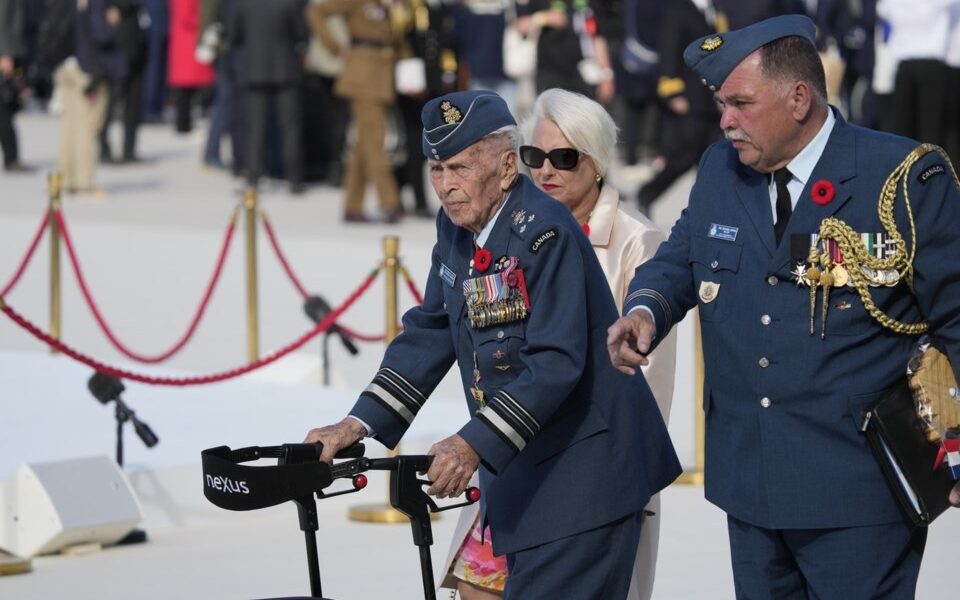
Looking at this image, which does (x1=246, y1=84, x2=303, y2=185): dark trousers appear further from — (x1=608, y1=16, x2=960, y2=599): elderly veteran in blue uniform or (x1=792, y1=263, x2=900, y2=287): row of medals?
(x1=792, y1=263, x2=900, y2=287): row of medals

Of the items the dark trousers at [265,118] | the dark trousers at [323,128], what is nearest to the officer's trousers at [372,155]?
the dark trousers at [265,118]

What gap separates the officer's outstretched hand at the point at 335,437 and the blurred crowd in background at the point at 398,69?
9.37m

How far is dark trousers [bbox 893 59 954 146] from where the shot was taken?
1453 centimetres

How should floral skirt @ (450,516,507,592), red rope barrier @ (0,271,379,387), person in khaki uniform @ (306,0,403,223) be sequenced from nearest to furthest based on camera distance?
floral skirt @ (450,516,507,592) → red rope barrier @ (0,271,379,387) → person in khaki uniform @ (306,0,403,223)

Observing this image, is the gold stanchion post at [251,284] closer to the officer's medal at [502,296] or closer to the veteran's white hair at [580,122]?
the veteran's white hair at [580,122]

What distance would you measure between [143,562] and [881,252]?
4.11 m

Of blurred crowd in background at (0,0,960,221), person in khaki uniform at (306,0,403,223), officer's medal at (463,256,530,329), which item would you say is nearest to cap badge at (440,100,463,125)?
officer's medal at (463,256,530,329)

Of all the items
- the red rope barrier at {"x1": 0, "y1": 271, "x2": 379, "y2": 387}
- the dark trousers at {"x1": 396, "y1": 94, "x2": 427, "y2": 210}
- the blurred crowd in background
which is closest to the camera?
the red rope barrier at {"x1": 0, "y1": 271, "x2": 379, "y2": 387}

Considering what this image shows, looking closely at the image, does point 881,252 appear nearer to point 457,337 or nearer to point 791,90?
point 791,90

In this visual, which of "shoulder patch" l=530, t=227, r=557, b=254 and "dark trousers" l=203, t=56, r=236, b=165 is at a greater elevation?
"shoulder patch" l=530, t=227, r=557, b=254

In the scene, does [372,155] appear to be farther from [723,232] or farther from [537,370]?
[537,370]

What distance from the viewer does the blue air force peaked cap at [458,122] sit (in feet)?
14.6

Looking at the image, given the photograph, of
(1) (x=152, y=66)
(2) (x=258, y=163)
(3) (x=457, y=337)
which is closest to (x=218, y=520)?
(3) (x=457, y=337)

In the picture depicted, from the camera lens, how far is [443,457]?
14.0ft
